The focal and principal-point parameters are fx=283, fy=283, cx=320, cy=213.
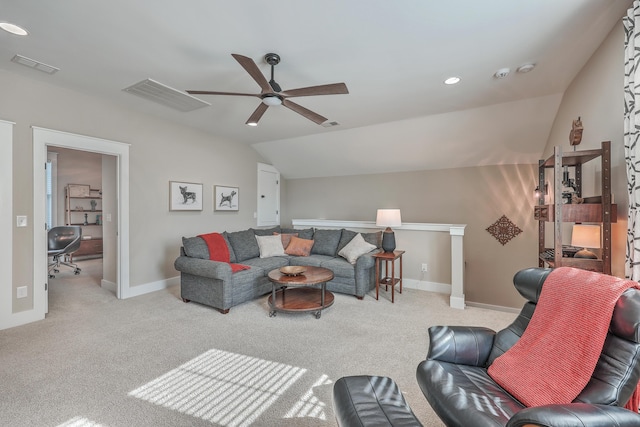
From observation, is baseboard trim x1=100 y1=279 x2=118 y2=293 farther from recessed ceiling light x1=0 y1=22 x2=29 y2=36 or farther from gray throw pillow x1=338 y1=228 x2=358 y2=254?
gray throw pillow x1=338 y1=228 x2=358 y2=254

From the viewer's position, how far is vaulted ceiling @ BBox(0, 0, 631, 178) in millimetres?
2012

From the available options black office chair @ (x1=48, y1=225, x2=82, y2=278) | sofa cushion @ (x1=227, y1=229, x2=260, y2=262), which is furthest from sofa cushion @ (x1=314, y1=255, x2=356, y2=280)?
black office chair @ (x1=48, y1=225, x2=82, y2=278)

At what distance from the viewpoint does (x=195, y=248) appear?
3828mm

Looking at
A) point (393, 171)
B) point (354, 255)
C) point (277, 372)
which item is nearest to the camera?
point (277, 372)

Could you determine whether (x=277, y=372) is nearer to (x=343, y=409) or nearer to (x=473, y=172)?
(x=343, y=409)

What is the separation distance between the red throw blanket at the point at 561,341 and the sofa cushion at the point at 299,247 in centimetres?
348

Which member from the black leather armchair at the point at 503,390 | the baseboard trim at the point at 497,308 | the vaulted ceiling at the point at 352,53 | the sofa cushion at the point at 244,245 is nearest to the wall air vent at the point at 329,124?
the vaulted ceiling at the point at 352,53

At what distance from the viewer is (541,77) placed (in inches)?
117

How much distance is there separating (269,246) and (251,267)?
35.5 inches

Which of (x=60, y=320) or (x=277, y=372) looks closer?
(x=277, y=372)

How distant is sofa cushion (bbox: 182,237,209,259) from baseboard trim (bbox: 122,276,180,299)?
3.24 feet

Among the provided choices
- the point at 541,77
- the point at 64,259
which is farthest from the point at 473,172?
the point at 64,259

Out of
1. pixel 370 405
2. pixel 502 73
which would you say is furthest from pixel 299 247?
pixel 370 405

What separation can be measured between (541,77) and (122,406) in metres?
4.60
